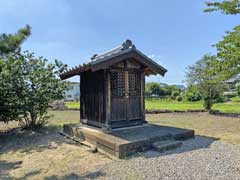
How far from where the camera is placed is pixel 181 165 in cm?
432

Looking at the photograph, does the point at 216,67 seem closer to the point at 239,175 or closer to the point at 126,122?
the point at 126,122

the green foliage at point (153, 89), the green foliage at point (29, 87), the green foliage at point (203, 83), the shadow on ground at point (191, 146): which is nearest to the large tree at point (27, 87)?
the green foliage at point (29, 87)

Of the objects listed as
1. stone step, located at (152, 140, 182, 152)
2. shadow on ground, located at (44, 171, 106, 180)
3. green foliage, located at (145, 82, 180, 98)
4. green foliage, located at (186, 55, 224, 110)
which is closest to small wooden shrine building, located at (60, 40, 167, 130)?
stone step, located at (152, 140, 182, 152)

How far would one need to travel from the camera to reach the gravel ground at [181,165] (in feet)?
12.7

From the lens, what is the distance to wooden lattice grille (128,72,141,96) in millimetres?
7387

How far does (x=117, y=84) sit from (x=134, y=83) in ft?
2.42

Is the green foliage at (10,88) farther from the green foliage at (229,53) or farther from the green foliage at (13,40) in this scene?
the green foliage at (229,53)

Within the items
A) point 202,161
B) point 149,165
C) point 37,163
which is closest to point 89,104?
point 37,163

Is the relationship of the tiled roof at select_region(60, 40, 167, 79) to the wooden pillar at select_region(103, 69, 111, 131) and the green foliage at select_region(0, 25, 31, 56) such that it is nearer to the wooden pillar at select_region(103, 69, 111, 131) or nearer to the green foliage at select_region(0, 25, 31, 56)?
the wooden pillar at select_region(103, 69, 111, 131)

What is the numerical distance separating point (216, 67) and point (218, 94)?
8603mm

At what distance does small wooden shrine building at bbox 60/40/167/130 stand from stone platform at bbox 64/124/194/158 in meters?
0.45

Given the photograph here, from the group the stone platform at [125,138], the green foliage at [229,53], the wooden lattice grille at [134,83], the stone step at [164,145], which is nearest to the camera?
the stone platform at [125,138]

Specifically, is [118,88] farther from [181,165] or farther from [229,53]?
[229,53]

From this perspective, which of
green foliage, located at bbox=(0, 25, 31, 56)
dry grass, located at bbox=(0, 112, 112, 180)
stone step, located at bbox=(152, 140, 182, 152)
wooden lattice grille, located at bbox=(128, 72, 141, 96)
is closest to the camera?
→ dry grass, located at bbox=(0, 112, 112, 180)
